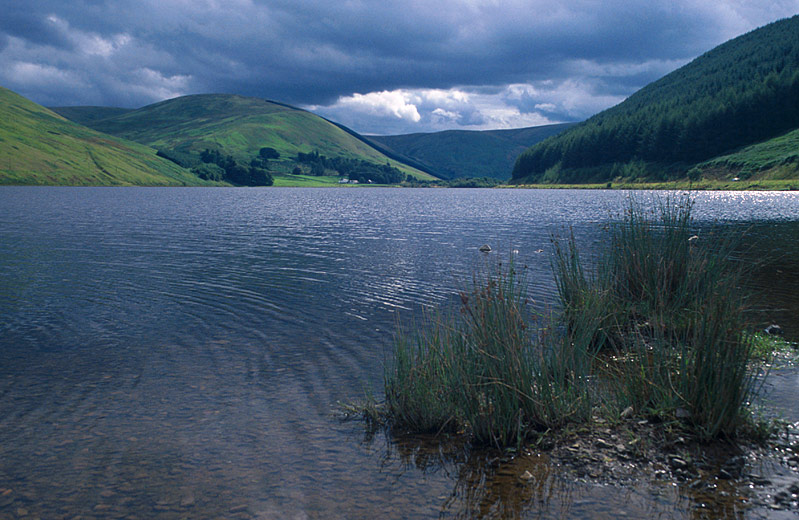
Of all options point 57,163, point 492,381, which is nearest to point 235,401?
point 492,381

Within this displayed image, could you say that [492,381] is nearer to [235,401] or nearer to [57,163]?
[235,401]

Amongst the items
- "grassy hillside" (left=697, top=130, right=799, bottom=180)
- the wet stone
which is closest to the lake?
the wet stone

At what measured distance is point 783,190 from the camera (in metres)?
102

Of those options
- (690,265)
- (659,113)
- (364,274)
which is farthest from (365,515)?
(659,113)

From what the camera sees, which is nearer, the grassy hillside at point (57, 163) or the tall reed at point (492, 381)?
the tall reed at point (492, 381)

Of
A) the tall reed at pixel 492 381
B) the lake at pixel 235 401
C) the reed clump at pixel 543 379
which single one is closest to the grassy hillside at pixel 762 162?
the lake at pixel 235 401

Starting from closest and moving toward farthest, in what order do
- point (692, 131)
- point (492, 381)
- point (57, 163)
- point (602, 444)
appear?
point (602, 444) → point (492, 381) → point (692, 131) → point (57, 163)

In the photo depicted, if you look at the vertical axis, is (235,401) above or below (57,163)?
below

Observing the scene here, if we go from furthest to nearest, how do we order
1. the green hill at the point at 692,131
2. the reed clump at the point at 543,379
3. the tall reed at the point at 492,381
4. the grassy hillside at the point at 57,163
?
1. the green hill at the point at 692,131
2. the grassy hillside at the point at 57,163
3. the tall reed at the point at 492,381
4. the reed clump at the point at 543,379

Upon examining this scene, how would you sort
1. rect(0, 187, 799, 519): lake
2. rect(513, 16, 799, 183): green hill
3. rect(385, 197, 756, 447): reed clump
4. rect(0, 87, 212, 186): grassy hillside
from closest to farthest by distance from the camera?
rect(0, 187, 799, 519): lake, rect(385, 197, 756, 447): reed clump, rect(0, 87, 212, 186): grassy hillside, rect(513, 16, 799, 183): green hill

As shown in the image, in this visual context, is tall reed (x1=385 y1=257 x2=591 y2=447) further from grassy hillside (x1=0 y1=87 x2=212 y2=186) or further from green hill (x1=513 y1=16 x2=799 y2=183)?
grassy hillside (x1=0 y1=87 x2=212 y2=186)

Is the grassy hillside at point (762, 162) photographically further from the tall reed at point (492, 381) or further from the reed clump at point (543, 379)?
the tall reed at point (492, 381)

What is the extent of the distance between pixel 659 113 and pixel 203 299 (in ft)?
646

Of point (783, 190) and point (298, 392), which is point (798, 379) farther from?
point (783, 190)
